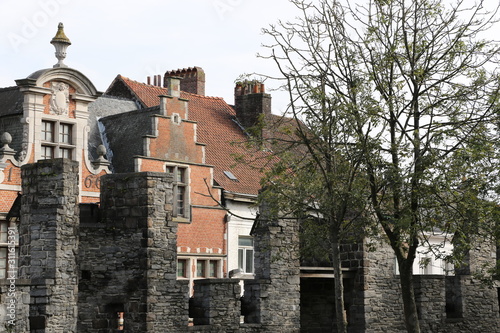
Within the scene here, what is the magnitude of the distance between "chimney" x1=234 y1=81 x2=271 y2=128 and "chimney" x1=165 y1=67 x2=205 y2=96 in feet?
4.63

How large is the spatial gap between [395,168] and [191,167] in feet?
49.2

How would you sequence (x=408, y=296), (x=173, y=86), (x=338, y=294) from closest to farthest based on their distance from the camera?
(x=338, y=294)
(x=408, y=296)
(x=173, y=86)

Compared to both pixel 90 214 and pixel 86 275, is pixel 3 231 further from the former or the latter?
pixel 86 275

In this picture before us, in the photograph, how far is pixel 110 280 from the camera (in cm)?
1934

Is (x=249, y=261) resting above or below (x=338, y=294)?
above

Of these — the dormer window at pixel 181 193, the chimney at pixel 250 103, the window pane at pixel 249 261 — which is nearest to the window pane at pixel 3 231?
the dormer window at pixel 181 193

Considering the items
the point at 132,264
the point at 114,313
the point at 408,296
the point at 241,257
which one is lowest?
the point at 114,313

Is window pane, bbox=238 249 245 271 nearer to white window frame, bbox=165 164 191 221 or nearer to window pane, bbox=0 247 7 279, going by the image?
white window frame, bbox=165 164 191 221

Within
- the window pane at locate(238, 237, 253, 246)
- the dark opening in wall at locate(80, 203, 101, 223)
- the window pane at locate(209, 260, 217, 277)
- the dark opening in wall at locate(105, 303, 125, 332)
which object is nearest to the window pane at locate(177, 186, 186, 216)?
the window pane at locate(209, 260, 217, 277)

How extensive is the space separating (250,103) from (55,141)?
10.8 meters

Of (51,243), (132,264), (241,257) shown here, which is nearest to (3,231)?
(241,257)

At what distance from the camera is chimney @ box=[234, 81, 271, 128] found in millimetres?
40531

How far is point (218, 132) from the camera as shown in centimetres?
3919

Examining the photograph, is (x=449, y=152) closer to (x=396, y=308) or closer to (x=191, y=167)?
(x=396, y=308)
